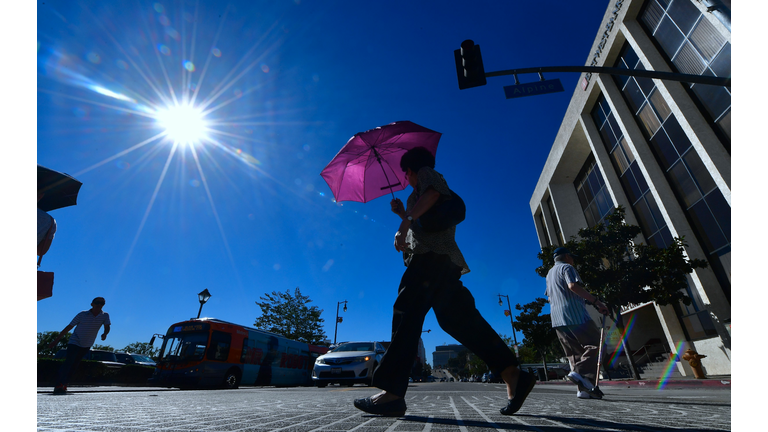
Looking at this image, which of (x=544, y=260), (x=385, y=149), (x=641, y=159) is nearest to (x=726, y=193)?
(x=641, y=159)

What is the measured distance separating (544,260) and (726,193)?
6458 millimetres

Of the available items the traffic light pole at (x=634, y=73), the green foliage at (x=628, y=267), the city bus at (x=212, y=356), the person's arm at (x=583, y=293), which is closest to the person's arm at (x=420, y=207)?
the person's arm at (x=583, y=293)

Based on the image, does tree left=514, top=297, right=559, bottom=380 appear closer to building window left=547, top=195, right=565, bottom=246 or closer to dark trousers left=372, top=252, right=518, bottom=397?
building window left=547, top=195, right=565, bottom=246

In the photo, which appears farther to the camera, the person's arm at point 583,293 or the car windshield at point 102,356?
the car windshield at point 102,356

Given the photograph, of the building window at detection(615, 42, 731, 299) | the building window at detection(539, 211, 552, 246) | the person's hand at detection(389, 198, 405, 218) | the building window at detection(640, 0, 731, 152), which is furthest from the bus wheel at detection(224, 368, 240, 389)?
the building window at detection(539, 211, 552, 246)

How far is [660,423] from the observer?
1.73m

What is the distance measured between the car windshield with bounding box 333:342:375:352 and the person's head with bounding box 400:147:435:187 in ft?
35.8

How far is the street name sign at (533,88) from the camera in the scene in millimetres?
7023

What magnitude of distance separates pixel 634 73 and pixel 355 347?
11.3 meters

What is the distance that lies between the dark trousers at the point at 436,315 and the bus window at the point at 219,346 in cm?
1393

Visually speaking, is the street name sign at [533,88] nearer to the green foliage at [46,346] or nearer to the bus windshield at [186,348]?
the green foliage at [46,346]
